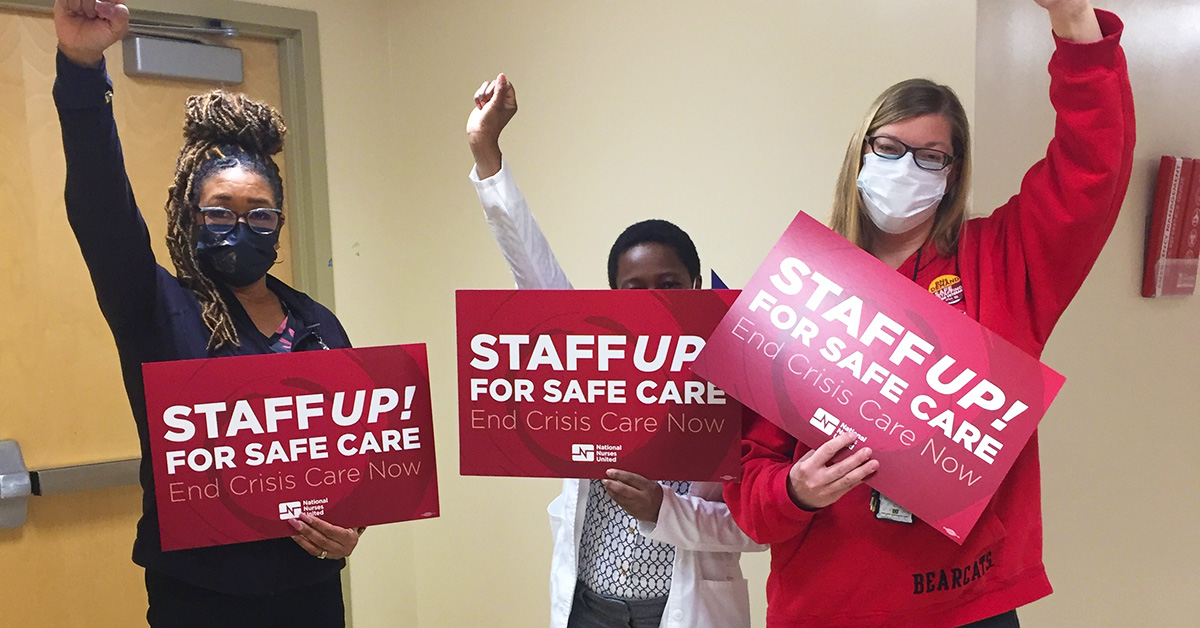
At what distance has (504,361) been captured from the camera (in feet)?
4.47

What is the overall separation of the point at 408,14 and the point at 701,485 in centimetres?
213

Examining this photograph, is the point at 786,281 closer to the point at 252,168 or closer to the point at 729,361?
the point at 729,361

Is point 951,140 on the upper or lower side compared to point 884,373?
upper

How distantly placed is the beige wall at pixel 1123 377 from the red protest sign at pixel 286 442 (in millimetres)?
1222

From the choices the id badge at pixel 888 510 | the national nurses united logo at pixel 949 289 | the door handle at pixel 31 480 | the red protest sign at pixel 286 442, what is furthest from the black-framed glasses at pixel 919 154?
the door handle at pixel 31 480

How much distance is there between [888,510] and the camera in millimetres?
1146

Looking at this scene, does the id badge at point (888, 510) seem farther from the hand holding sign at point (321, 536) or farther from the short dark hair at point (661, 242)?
the hand holding sign at point (321, 536)

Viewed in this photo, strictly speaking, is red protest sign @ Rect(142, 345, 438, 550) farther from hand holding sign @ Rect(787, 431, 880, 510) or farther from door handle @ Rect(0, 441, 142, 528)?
door handle @ Rect(0, 441, 142, 528)

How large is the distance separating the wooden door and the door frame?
30 cm

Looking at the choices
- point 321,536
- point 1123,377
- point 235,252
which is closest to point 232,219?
point 235,252

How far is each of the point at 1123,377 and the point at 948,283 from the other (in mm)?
1260

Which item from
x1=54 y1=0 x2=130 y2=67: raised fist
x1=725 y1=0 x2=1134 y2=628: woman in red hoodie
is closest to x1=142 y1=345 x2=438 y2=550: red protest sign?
x1=54 y1=0 x2=130 y2=67: raised fist

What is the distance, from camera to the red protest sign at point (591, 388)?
1310mm

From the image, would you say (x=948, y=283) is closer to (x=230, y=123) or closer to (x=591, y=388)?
(x=591, y=388)
